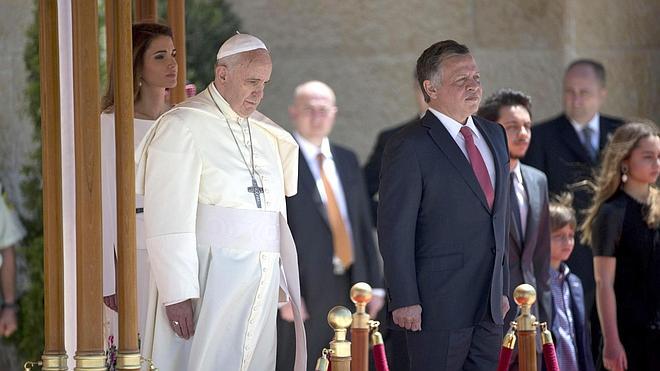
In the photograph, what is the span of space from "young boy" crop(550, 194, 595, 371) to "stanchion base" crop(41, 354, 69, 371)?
274 centimetres

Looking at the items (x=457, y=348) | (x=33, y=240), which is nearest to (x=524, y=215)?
Answer: (x=457, y=348)

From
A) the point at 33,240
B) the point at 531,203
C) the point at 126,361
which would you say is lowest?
the point at 126,361

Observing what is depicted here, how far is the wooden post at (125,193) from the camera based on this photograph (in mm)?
6371

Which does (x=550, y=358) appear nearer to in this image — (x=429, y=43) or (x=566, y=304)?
(x=566, y=304)

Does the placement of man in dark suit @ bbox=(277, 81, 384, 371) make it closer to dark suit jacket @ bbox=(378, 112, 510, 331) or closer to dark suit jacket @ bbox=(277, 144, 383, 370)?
dark suit jacket @ bbox=(277, 144, 383, 370)

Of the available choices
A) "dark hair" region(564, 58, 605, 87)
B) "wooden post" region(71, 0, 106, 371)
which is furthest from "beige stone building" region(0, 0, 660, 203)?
"wooden post" region(71, 0, 106, 371)

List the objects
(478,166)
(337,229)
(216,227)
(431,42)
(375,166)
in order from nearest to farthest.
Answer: (216,227) < (478,166) < (337,229) < (375,166) < (431,42)

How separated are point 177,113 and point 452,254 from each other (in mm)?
1232

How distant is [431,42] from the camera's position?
38.0 ft

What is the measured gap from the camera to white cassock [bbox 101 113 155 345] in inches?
282

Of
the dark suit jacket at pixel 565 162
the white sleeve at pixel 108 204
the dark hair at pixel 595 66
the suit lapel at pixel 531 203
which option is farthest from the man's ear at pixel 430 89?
the dark hair at pixel 595 66

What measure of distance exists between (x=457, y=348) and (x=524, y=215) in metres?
1.17

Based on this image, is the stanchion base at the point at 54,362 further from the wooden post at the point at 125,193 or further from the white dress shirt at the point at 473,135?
the white dress shirt at the point at 473,135

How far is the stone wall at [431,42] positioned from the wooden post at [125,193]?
518 cm
